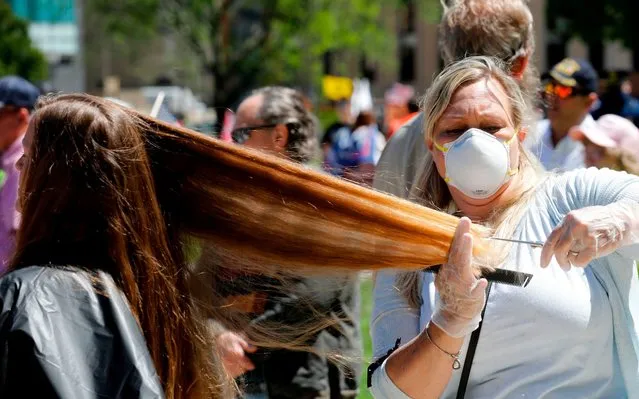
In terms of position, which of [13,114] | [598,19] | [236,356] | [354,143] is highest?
[13,114]

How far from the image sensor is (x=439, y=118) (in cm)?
281

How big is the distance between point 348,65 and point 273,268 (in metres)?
57.9

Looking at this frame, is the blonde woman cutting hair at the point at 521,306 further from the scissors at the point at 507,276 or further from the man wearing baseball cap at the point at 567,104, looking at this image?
the man wearing baseball cap at the point at 567,104

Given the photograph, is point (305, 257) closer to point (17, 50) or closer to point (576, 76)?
point (576, 76)

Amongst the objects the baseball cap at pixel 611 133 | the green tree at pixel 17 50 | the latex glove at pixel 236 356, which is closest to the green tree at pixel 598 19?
the green tree at pixel 17 50

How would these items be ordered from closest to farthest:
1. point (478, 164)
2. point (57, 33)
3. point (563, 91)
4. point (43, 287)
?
point (43, 287) < point (478, 164) < point (563, 91) < point (57, 33)

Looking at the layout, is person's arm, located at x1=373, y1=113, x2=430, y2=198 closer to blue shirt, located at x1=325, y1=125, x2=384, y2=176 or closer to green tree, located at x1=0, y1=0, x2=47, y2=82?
blue shirt, located at x1=325, y1=125, x2=384, y2=176

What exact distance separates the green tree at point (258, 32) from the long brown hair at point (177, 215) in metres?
31.0

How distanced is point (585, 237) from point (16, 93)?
4.45 metres

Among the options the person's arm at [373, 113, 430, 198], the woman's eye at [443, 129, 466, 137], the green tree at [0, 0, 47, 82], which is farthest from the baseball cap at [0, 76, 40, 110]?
the green tree at [0, 0, 47, 82]

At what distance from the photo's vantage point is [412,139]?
3.84 meters

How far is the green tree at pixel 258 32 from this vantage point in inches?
1363

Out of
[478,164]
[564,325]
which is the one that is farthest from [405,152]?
[564,325]

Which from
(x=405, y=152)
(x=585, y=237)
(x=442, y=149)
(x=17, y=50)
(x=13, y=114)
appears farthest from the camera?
(x=17, y=50)
